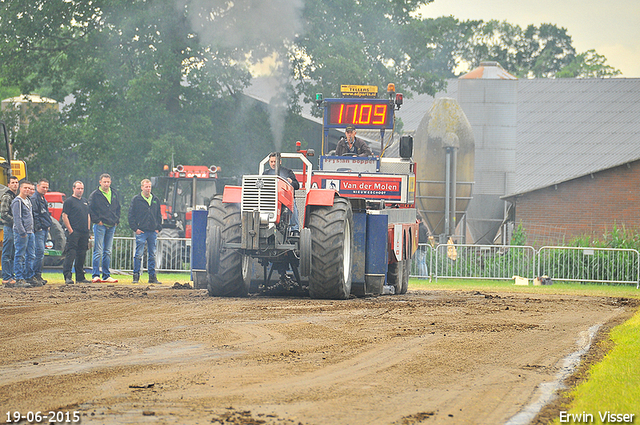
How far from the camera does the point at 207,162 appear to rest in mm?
31016

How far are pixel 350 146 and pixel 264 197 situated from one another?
4527 millimetres

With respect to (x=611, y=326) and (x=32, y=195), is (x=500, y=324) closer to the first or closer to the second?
(x=611, y=326)

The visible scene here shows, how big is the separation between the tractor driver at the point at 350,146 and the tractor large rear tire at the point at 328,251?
342 centimetres

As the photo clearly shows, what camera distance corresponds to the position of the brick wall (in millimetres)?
29953

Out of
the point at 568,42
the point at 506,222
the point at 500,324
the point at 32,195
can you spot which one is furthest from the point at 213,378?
the point at 568,42

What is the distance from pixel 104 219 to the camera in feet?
57.2

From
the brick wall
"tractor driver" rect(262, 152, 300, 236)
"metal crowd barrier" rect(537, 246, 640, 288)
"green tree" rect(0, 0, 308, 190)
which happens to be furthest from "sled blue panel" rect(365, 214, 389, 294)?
the brick wall

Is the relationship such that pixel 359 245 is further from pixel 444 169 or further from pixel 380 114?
pixel 444 169

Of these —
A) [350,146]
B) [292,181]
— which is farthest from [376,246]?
[350,146]

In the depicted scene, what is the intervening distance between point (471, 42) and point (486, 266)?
60.9 meters

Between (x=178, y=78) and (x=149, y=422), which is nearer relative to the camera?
(x=149, y=422)

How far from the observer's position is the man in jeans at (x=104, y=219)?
17.4 meters

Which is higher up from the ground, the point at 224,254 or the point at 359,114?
the point at 359,114

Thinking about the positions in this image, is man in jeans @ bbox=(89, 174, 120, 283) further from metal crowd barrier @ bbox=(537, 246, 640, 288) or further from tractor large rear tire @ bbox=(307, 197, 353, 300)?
metal crowd barrier @ bbox=(537, 246, 640, 288)
